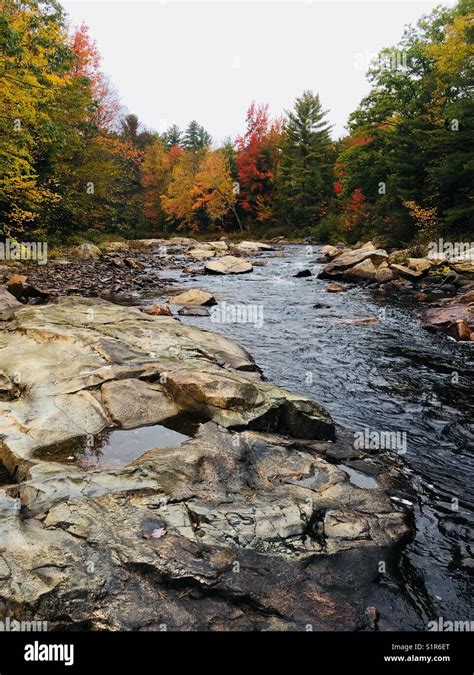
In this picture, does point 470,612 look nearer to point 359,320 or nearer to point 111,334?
point 111,334

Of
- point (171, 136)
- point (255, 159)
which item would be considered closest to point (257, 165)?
point (255, 159)

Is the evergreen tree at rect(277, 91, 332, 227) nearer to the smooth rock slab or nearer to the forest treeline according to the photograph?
the forest treeline

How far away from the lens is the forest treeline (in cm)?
1363

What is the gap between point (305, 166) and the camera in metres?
45.7

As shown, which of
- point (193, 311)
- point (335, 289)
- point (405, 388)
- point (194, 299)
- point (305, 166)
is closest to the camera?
point (405, 388)

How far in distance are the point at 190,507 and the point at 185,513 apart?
8 centimetres

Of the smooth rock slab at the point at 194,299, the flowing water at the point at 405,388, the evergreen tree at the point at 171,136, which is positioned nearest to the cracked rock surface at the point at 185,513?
the flowing water at the point at 405,388

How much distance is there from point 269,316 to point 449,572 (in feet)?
28.6

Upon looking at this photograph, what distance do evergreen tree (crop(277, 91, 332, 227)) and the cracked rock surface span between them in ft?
142

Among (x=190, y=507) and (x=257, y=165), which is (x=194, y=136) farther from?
(x=190, y=507)

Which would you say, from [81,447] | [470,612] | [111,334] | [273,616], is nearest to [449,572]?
[470,612]

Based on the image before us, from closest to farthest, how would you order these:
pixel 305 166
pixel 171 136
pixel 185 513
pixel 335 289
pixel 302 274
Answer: pixel 185 513, pixel 335 289, pixel 302 274, pixel 305 166, pixel 171 136

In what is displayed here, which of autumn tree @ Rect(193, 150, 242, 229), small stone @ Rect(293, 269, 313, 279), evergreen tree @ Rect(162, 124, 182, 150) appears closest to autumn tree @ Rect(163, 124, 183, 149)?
evergreen tree @ Rect(162, 124, 182, 150)

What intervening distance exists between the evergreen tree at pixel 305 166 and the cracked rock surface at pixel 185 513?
43174 millimetres
